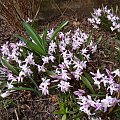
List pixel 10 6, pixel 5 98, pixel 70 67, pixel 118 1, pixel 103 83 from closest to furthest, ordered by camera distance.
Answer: pixel 103 83 → pixel 70 67 → pixel 5 98 → pixel 10 6 → pixel 118 1

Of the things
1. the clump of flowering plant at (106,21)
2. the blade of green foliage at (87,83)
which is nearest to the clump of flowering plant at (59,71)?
the blade of green foliage at (87,83)

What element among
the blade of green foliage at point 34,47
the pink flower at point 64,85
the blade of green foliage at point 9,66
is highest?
the blade of green foliage at point 34,47

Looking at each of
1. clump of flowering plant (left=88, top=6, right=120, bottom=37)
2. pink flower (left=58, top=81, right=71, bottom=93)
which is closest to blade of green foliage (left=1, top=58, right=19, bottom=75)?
pink flower (left=58, top=81, right=71, bottom=93)

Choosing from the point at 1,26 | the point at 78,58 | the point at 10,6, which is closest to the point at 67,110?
the point at 78,58

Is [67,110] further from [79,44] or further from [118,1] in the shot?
[118,1]

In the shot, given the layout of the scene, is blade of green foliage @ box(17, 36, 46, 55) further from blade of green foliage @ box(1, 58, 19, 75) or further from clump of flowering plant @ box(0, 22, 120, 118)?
blade of green foliage @ box(1, 58, 19, 75)

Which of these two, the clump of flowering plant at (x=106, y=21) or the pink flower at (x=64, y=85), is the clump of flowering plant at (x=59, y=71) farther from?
the clump of flowering plant at (x=106, y=21)
